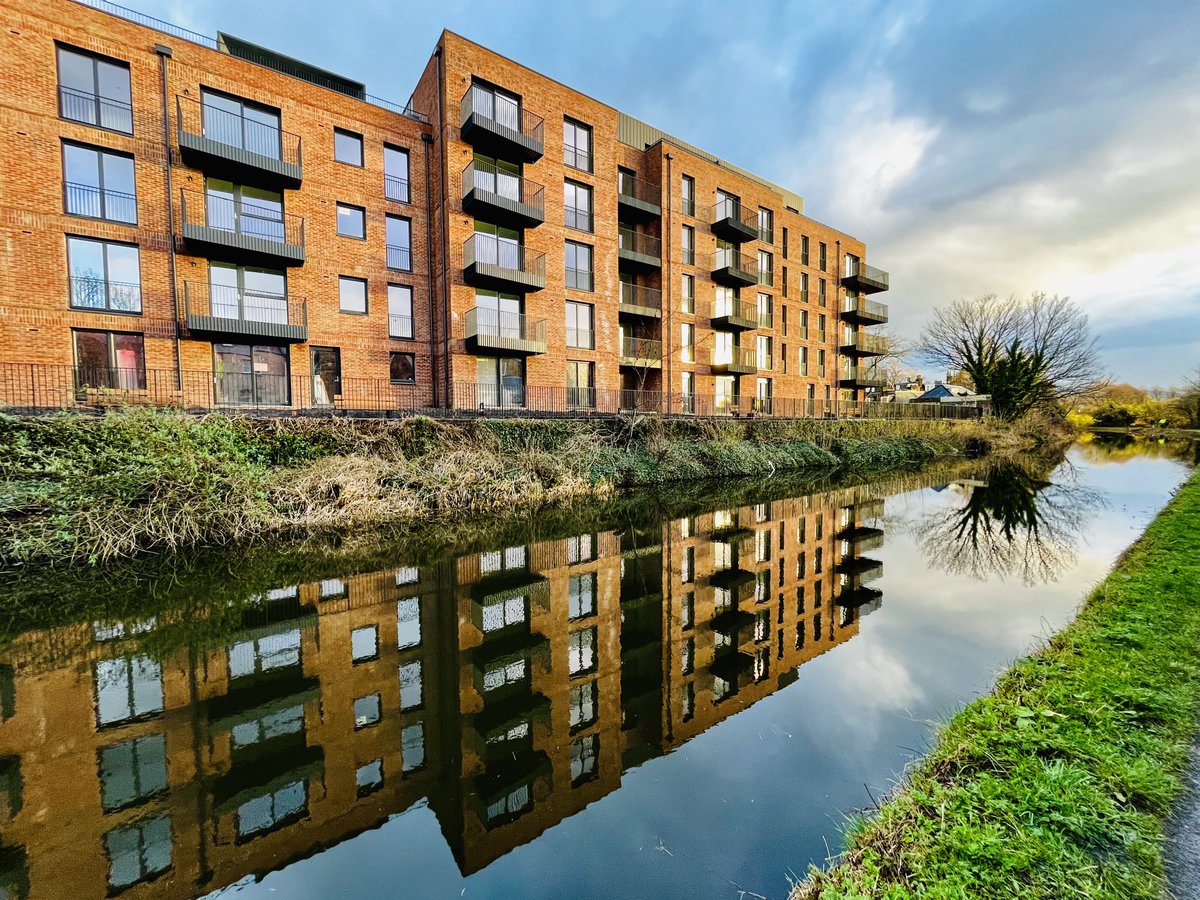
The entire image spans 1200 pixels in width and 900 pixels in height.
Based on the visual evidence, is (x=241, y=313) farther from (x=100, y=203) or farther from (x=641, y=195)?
(x=641, y=195)

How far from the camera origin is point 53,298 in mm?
A: 13836

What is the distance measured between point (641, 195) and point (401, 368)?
15.3 m

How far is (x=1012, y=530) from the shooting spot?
10703 mm

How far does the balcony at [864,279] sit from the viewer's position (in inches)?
1475

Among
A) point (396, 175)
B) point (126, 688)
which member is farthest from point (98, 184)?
point (126, 688)

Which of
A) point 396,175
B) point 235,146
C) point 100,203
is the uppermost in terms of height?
point 396,175

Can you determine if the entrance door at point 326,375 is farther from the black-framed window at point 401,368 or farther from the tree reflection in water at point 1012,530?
the tree reflection in water at point 1012,530

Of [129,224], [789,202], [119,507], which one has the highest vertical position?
[789,202]

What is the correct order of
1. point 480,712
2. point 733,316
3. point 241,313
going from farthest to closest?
1. point 733,316
2. point 241,313
3. point 480,712

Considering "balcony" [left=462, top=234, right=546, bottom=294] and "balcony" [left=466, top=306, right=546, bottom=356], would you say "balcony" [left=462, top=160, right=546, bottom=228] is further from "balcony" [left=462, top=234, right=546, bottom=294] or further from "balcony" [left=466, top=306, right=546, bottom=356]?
"balcony" [left=466, top=306, right=546, bottom=356]

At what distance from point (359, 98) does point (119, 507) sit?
59.3 feet

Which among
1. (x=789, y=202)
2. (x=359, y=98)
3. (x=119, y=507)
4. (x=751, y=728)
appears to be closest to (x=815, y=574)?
(x=751, y=728)

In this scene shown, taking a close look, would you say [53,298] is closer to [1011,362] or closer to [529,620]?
[529,620]

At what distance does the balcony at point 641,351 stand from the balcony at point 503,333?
5.45 m
